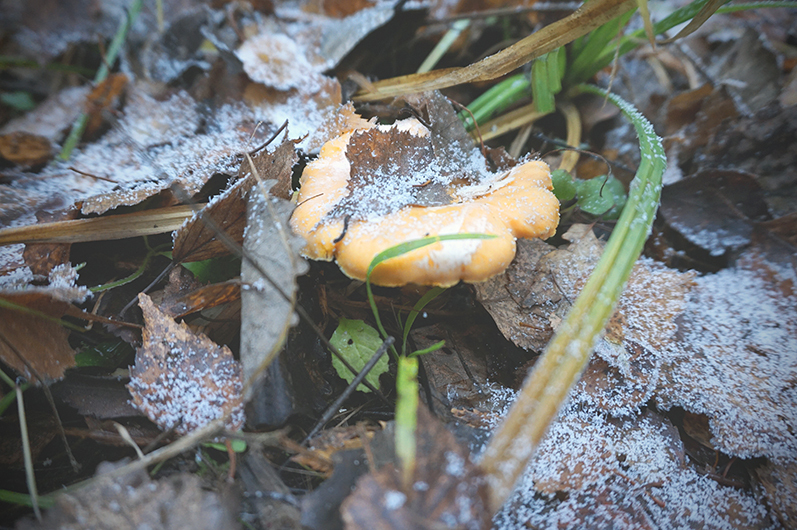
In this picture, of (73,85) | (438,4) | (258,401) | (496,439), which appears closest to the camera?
(496,439)

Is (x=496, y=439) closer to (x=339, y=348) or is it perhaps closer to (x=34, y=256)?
(x=339, y=348)

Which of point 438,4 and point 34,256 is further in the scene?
point 438,4

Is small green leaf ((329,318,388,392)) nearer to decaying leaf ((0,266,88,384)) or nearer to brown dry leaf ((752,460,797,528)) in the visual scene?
decaying leaf ((0,266,88,384))

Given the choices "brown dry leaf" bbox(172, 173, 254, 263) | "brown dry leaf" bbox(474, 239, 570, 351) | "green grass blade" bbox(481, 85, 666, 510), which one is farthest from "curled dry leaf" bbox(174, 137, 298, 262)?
"green grass blade" bbox(481, 85, 666, 510)

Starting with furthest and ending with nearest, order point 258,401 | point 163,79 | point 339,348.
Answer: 1. point 163,79
2. point 339,348
3. point 258,401

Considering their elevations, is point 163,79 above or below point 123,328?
above

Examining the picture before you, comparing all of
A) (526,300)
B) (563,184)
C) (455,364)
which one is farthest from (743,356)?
(455,364)

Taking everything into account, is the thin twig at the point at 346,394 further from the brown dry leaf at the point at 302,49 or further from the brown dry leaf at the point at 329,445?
the brown dry leaf at the point at 302,49

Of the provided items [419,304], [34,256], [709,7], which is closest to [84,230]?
[34,256]
